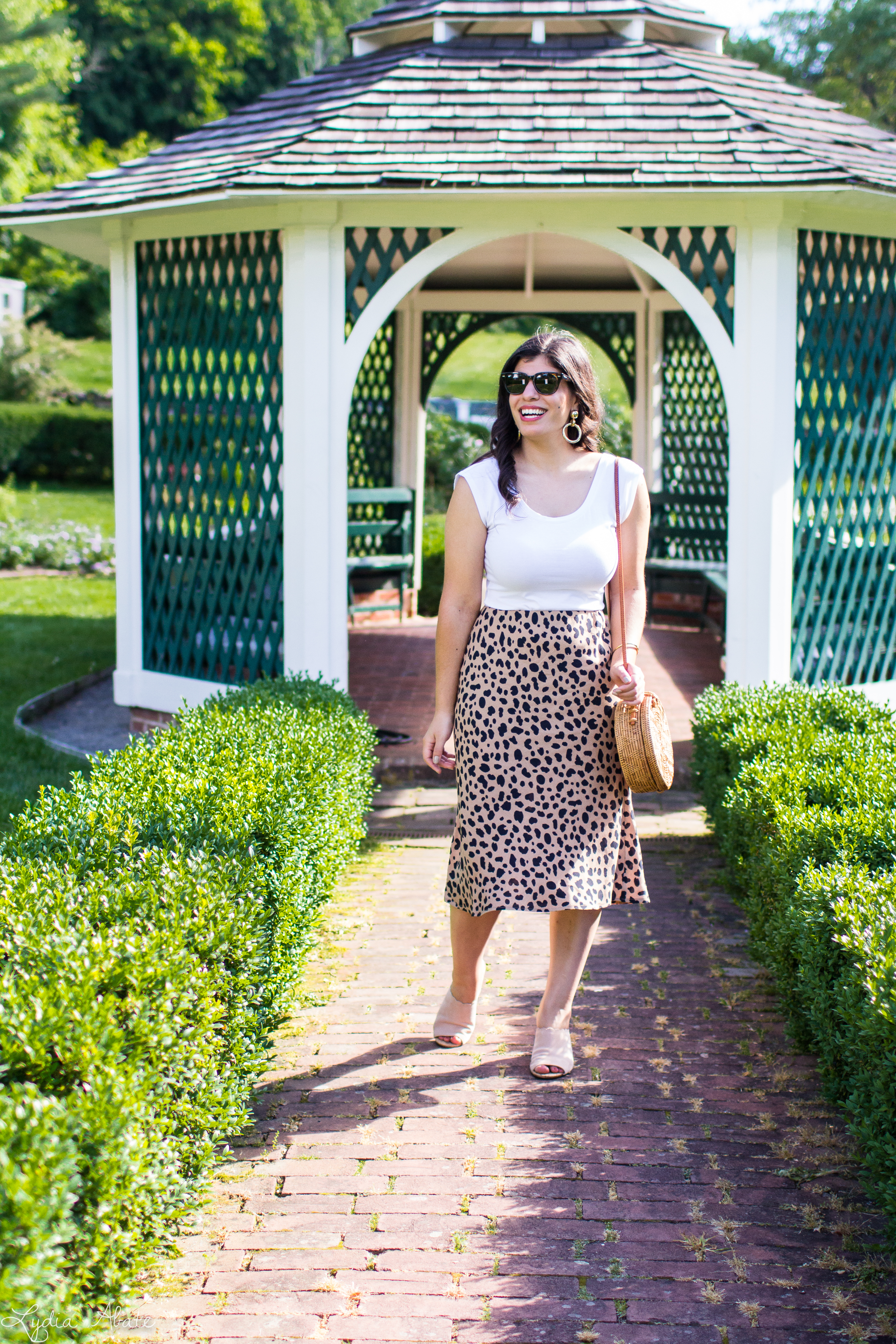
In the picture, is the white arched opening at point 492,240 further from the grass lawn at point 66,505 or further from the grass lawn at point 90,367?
the grass lawn at point 90,367

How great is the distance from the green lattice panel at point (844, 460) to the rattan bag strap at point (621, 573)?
386 cm

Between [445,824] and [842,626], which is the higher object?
[842,626]

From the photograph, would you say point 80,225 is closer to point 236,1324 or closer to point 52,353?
point 236,1324

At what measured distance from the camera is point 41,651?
36.4 feet

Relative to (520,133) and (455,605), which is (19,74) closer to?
(520,133)

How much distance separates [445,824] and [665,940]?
1.83 metres

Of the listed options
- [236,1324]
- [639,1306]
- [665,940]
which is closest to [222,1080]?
[236,1324]

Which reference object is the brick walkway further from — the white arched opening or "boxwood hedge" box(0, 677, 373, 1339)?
the white arched opening

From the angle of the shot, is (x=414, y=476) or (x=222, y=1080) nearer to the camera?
(x=222, y=1080)

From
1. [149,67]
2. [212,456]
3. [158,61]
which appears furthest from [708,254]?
[149,67]

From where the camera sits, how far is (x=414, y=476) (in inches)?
483

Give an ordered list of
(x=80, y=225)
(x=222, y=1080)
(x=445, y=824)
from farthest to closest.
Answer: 1. (x=80, y=225)
2. (x=445, y=824)
3. (x=222, y=1080)

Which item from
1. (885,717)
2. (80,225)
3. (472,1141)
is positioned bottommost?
(472,1141)
